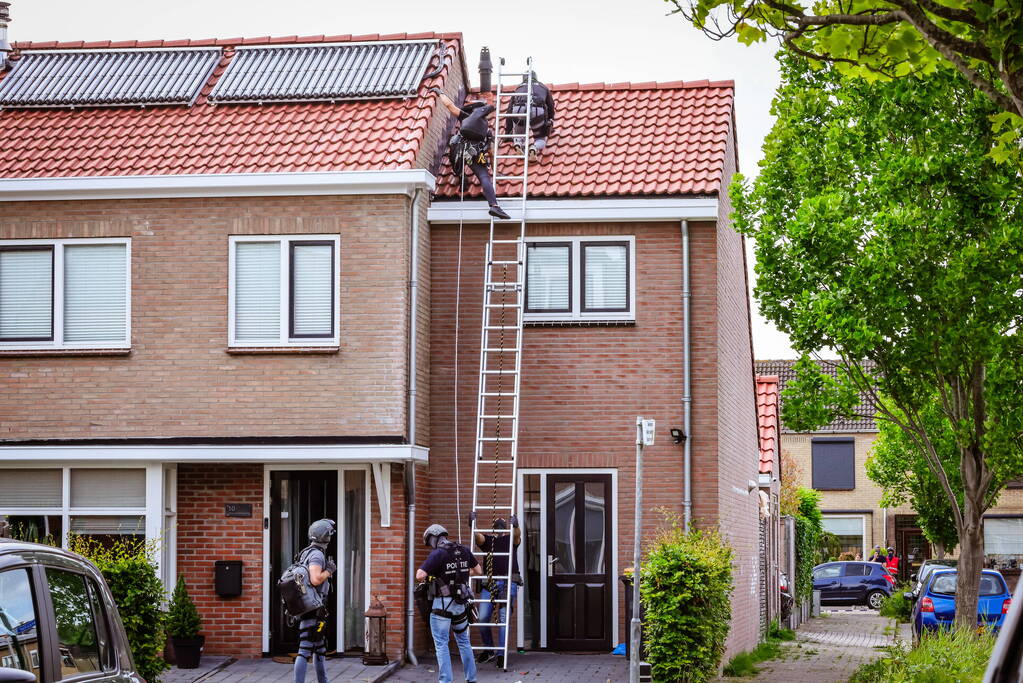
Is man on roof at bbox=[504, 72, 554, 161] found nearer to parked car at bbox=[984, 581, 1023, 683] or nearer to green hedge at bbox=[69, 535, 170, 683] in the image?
green hedge at bbox=[69, 535, 170, 683]

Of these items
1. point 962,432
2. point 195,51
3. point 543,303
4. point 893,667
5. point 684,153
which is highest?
point 195,51

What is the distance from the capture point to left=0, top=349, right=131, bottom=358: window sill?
1923 cm

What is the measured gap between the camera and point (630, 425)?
19922 millimetres

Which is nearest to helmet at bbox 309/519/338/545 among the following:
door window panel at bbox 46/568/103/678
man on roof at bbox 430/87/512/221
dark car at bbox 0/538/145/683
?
man on roof at bbox 430/87/512/221

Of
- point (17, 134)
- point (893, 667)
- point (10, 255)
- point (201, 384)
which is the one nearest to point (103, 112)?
point (17, 134)

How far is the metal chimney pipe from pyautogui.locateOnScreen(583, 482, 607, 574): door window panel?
20.9ft

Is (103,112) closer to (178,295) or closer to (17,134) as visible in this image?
(17,134)

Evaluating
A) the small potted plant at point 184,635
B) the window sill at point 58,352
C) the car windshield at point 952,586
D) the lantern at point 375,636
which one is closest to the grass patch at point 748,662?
the car windshield at point 952,586

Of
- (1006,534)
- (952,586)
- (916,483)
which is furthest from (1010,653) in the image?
(1006,534)

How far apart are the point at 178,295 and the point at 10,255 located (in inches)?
95.1

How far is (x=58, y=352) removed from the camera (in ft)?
63.4

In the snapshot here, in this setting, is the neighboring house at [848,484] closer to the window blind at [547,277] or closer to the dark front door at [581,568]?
the window blind at [547,277]

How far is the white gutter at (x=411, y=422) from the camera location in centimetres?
1883

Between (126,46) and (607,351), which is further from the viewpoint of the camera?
(126,46)
